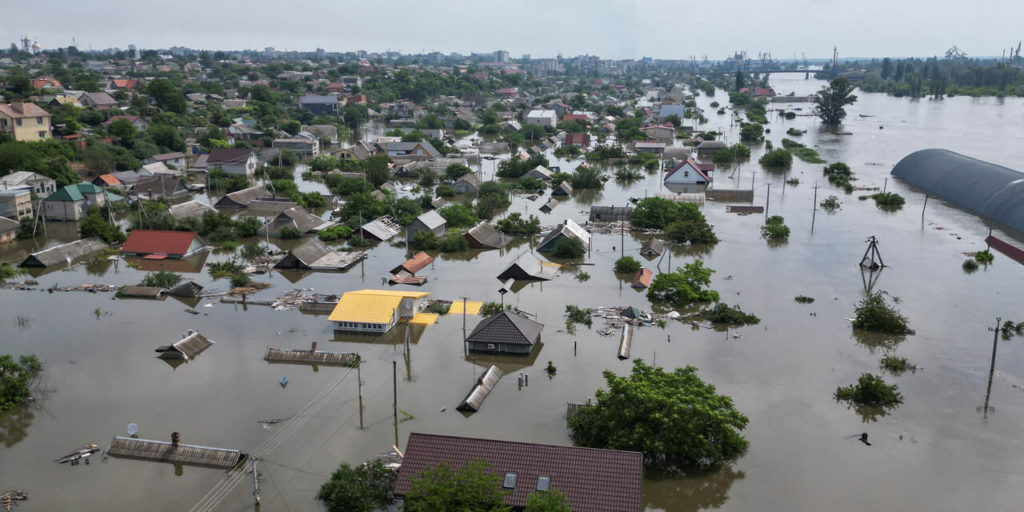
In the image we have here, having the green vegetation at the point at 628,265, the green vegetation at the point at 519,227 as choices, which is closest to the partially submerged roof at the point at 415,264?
the green vegetation at the point at 519,227

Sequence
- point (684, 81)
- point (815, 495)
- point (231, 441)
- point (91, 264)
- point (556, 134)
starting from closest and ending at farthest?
1. point (815, 495)
2. point (231, 441)
3. point (91, 264)
4. point (556, 134)
5. point (684, 81)

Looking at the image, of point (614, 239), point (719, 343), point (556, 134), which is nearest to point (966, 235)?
point (614, 239)

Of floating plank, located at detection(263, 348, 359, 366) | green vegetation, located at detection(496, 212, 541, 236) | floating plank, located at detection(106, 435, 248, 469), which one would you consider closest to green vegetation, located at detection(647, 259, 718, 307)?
green vegetation, located at detection(496, 212, 541, 236)

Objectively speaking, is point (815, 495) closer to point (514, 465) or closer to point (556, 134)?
point (514, 465)

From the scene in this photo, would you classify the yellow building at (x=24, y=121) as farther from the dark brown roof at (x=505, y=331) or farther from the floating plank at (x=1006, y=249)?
the floating plank at (x=1006, y=249)

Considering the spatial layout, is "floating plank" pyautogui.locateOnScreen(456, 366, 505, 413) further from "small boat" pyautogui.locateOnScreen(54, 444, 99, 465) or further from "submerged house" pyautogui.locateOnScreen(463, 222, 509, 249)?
"submerged house" pyautogui.locateOnScreen(463, 222, 509, 249)
